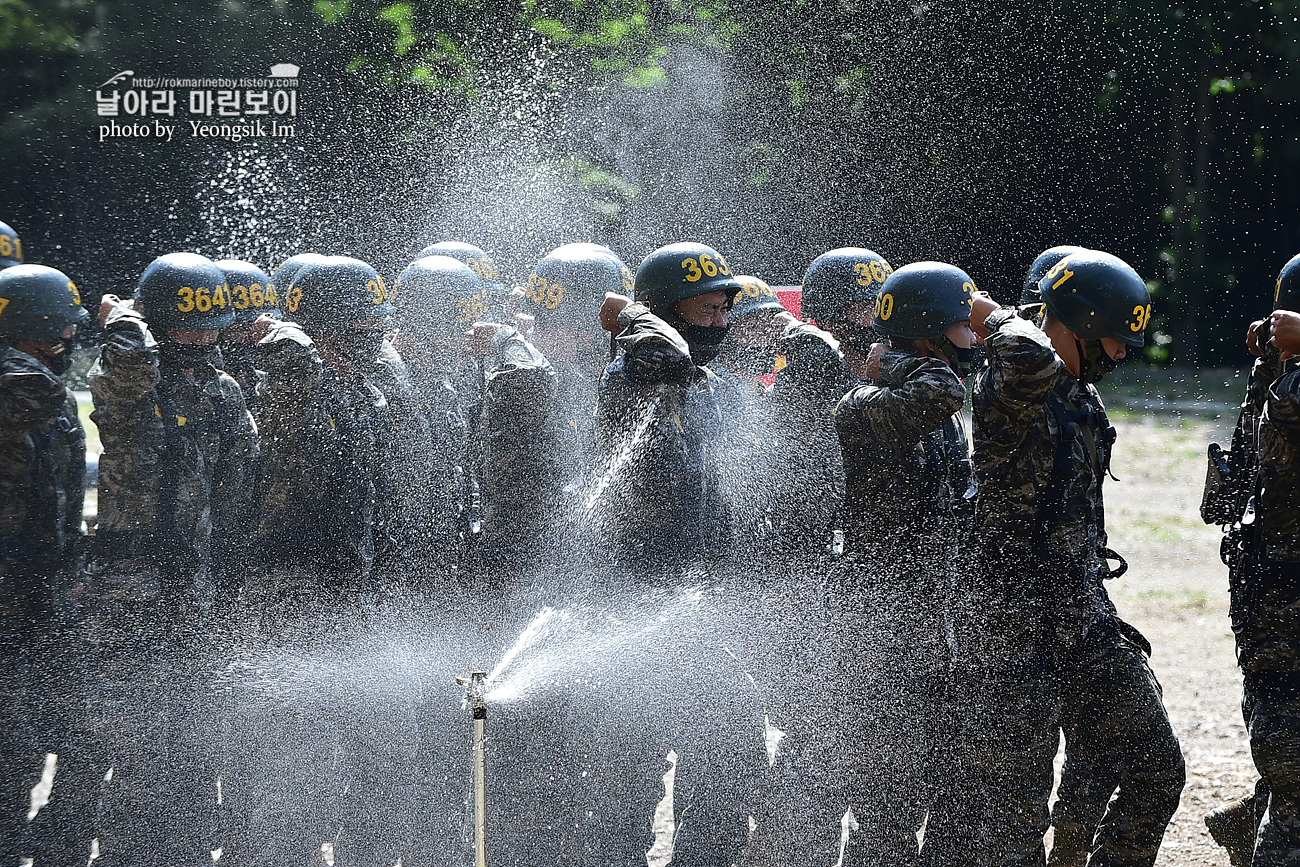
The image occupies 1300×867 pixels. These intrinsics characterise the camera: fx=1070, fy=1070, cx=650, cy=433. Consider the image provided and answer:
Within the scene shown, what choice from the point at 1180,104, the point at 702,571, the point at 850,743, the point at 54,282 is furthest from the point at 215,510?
the point at 1180,104

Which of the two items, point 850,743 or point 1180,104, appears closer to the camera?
point 850,743

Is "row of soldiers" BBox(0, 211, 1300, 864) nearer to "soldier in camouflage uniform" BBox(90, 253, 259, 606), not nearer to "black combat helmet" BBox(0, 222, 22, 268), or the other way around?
"soldier in camouflage uniform" BBox(90, 253, 259, 606)

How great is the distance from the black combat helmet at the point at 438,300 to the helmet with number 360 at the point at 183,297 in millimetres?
1010

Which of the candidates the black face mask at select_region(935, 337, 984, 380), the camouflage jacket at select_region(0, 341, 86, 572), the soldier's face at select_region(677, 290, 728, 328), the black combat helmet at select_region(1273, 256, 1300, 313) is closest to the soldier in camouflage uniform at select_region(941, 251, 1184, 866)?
the black face mask at select_region(935, 337, 984, 380)

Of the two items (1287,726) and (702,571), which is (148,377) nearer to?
(702,571)

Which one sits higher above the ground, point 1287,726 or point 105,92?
point 105,92

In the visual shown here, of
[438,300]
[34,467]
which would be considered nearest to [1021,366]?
[438,300]

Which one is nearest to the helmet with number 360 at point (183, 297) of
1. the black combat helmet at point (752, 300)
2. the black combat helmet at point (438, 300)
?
the black combat helmet at point (438, 300)

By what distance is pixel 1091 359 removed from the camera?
425 cm

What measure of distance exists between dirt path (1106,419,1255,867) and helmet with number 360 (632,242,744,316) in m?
3.39

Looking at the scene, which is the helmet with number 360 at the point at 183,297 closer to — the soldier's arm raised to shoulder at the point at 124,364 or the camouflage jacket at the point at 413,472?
the soldier's arm raised to shoulder at the point at 124,364

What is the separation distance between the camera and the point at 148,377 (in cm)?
498

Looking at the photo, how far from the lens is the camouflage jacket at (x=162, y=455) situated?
16.3 ft

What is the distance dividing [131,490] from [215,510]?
48 centimetres
